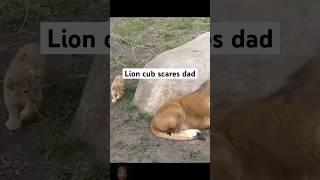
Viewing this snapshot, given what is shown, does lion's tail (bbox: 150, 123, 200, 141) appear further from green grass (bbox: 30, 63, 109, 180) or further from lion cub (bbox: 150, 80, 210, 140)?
green grass (bbox: 30, 63, 109, 180)

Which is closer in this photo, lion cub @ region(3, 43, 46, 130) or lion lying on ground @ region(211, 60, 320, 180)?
lion lying on ground @ region(211, 60, 320, 180)

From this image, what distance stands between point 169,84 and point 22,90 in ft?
4.27

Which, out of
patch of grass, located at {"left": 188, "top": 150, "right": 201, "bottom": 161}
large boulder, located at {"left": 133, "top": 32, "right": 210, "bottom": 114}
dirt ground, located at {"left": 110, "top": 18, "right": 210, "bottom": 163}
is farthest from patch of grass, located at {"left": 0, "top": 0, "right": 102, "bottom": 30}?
patch of grass, located at {"left": 188, "top": 150, "right": 201, "bottom": 161}

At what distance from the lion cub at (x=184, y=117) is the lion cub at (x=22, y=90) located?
116 cm

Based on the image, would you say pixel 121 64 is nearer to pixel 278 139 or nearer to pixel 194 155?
pixel 194 155

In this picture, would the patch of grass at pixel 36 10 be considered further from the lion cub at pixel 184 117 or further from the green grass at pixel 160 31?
the lion cub at pixel 184 117

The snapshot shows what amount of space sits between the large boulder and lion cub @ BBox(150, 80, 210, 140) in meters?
0.09

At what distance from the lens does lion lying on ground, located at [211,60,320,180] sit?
3459 millimetres

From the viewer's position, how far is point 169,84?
4461 millimetres

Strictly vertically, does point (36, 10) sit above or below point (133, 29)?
above

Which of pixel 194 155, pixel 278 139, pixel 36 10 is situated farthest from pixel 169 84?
pixel 36 10

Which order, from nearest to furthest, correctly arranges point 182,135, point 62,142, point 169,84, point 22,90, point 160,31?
point 182,135, point 62,142, point 169,84, point 22,90, point 160,31

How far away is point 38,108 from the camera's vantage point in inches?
185

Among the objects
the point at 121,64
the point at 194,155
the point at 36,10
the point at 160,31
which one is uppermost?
the point at 36,10
